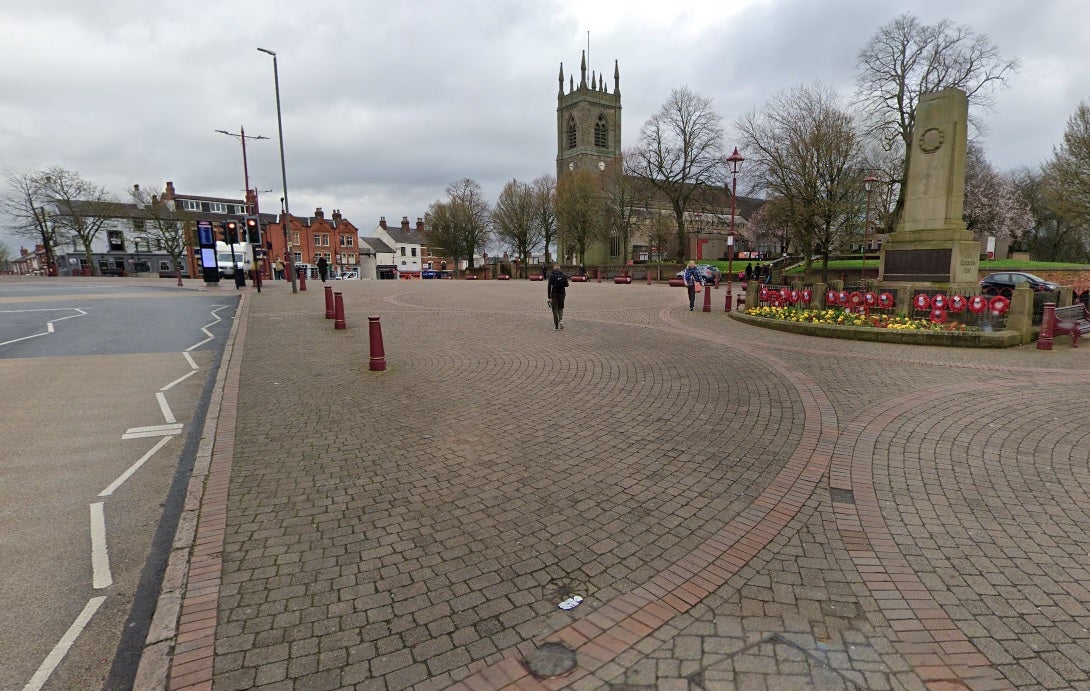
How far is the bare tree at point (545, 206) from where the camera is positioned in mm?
62125

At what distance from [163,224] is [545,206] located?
44245 millimetres


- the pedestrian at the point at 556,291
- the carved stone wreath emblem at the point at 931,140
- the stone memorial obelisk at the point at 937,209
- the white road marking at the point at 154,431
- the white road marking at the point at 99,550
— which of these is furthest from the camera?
the carved stone wreath emblem at the point at 931,140

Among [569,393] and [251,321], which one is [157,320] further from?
[569,393]

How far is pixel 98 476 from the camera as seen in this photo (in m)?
4.82

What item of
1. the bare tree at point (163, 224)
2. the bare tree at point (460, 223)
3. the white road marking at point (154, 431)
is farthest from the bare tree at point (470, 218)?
the white road marking at point (154, 431)

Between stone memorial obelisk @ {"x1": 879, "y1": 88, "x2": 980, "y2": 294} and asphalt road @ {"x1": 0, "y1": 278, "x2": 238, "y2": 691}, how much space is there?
17.4 metres

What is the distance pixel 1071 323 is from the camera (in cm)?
1091

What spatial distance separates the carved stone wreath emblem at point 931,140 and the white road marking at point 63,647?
1972cm

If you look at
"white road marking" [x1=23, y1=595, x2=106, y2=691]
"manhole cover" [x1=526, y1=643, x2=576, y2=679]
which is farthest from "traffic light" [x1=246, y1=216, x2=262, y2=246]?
"manhole cover" [x1=526, y1=643, x2=576, y2=679]

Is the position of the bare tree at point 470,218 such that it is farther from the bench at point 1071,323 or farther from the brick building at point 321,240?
the bench at point 1071,323

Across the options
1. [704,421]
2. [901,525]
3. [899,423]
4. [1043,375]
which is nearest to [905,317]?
[1043,375]

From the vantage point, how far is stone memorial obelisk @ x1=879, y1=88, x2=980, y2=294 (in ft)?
47.0

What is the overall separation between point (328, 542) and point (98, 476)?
9.62ft

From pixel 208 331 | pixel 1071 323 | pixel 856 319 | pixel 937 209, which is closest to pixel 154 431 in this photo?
pixel 208 331
